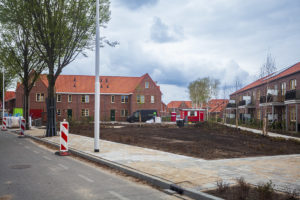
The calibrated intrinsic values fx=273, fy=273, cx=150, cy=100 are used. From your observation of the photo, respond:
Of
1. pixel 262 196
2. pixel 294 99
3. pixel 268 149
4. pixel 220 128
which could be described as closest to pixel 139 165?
pixel 262 196

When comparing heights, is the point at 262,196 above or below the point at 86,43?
below

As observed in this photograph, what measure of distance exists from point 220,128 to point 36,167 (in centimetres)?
1941

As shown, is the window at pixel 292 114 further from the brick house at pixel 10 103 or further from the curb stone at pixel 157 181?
the brick house at pixel 10 103

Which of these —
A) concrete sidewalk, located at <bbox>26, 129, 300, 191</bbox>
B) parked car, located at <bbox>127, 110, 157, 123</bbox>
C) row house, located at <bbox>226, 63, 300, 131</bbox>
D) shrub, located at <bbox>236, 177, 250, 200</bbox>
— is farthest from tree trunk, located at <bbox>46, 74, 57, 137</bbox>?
parked car, located at <bbox>127, 110, 157, 123</bbox>

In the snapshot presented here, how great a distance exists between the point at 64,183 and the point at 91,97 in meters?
49.9

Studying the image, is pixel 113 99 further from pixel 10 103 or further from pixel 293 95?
pixel 293 95

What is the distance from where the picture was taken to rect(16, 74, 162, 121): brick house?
5300 centimetres

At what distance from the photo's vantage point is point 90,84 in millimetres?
57031

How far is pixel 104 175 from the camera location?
720 centimetres

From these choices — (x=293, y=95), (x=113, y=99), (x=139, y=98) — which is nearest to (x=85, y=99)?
(x=113, y=99)

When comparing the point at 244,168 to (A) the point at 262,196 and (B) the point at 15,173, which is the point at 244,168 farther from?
(B) the point at 15,173

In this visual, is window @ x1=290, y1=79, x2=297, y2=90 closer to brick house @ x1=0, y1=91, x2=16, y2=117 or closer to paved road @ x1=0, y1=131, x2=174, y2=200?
paved road @ x1=0, y1=131, x2=174, y2=200

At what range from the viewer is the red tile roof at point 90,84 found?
180ft

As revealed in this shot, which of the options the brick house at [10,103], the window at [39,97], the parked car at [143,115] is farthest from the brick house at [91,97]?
the brick house at [10,103]
